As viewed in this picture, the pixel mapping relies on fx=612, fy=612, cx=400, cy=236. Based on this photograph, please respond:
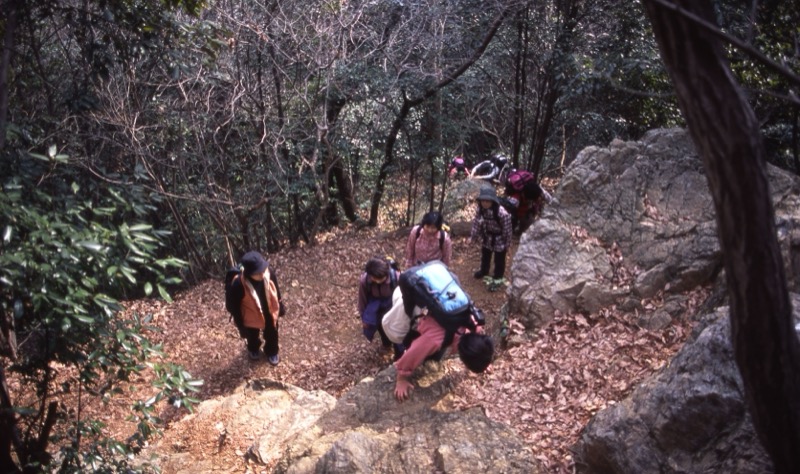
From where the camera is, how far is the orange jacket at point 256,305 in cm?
695

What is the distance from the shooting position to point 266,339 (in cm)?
785

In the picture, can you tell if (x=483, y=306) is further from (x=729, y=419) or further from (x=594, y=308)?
(x=729, y=419)

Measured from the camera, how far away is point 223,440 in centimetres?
614

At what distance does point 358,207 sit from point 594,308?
9684 mm

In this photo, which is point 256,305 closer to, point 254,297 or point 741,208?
point 254,297

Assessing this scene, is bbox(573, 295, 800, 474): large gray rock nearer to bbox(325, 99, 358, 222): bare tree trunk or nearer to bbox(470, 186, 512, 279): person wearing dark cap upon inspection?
bbox(470, 186, 512, 279): person wearing dark cap

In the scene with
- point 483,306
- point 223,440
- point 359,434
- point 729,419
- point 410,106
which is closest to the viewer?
point 729,419

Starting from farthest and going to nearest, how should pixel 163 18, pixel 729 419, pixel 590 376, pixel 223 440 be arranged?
pixel 163 18 → pixel 223 440 → pixel 590 376 → pixel 729 419

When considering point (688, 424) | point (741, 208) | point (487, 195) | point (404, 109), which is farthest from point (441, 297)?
point (404, 109)

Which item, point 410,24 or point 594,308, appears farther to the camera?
point 410,24

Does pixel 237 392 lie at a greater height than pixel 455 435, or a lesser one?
lesser

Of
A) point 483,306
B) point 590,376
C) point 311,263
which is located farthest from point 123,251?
point 311,263

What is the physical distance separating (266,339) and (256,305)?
3.14ft

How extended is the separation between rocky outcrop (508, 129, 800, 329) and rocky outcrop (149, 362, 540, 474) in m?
1.80
